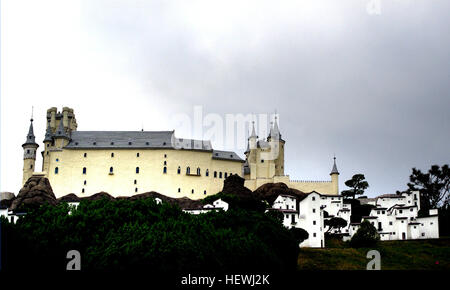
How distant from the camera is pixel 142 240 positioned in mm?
30609

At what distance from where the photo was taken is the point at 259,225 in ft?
133

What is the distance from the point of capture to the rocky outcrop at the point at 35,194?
6228 centimetres

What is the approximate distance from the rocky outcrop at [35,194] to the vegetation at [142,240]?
82.8 feet

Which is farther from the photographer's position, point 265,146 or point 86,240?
point 265,146

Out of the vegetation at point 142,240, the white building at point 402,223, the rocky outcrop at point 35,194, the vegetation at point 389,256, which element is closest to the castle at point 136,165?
the rocky outcrop at point 35,194

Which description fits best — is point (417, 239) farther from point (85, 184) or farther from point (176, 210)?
point (85, 184)

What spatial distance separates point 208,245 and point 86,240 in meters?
7.09

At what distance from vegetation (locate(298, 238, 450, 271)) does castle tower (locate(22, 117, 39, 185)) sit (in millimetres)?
39729

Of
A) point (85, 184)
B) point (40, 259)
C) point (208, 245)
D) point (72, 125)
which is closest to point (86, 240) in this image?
point (40, 259)

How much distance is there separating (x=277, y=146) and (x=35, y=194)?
109ft

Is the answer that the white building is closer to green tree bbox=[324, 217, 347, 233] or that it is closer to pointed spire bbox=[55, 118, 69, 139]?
green tree bbox=[324, 217, 347, 233]

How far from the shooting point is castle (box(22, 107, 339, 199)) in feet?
239

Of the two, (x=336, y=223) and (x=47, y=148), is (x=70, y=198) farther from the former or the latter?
(x=336, y=223)

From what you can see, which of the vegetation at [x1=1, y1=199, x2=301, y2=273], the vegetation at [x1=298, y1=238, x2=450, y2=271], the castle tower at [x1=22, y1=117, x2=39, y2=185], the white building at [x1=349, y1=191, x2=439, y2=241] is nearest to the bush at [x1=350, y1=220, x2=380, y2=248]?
the vegetation at [x1=298, y1=238, x2=450, y2=271]
